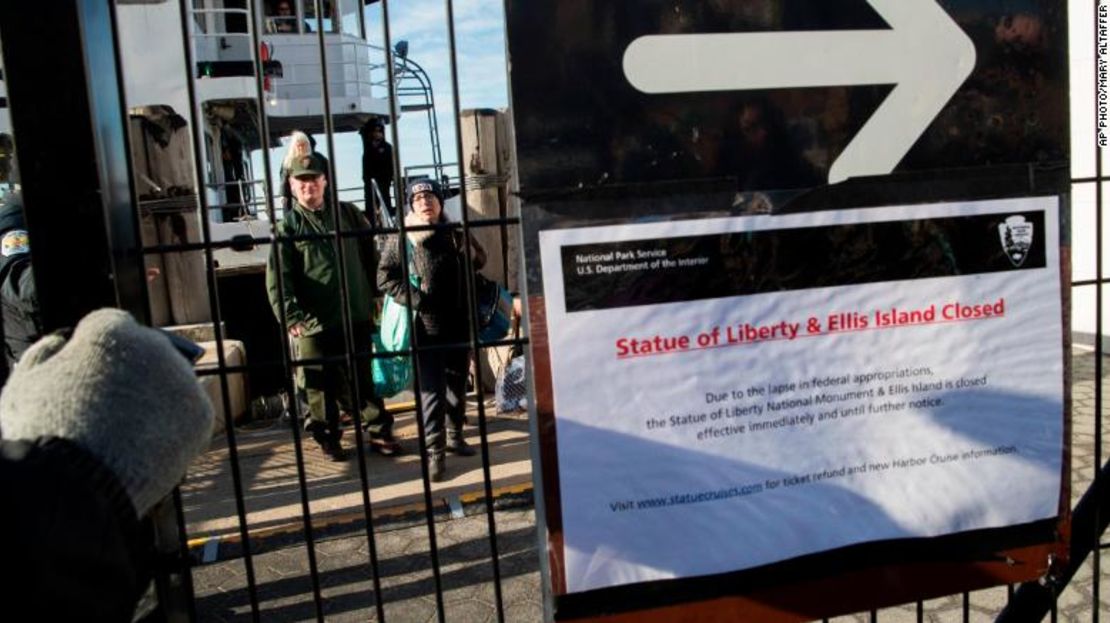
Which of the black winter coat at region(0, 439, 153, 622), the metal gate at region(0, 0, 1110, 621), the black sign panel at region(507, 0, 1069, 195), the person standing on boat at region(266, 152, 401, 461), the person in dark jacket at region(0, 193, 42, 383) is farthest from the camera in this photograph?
the person standing on boat at region(266, 152, 401, 461)

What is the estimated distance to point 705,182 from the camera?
1641mm

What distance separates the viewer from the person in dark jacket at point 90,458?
905mm

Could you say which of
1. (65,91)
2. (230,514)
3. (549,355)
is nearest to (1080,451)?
(549,355)

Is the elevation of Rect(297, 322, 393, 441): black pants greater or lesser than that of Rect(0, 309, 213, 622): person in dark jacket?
lesser

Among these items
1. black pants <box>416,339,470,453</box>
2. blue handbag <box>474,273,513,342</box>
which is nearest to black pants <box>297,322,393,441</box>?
black pants <box>416,339,470,453</box>

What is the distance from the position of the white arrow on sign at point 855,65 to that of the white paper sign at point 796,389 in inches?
6.3

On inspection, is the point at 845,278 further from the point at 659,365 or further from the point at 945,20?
the point at 945,20

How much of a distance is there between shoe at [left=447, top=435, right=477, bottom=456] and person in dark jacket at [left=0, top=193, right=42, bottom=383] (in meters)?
2.60

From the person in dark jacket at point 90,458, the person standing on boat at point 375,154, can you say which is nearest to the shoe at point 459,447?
the person standing on boat at point 375,154

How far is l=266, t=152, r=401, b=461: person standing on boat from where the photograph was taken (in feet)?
15.1

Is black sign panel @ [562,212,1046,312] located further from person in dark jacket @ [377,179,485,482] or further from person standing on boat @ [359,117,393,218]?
person standing on boat @ [359,117,393,218]

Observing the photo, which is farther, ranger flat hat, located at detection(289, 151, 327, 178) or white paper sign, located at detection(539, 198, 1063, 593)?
ranger flat hat, located at detection(289, 151, 327, 178)

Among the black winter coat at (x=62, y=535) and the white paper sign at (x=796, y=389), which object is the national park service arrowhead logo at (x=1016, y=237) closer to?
the white paper sign at (x=796, y=389)

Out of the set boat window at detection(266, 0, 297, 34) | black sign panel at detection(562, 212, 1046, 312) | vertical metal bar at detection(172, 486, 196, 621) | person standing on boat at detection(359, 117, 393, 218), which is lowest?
vertical metal bar at detection(172, 486, 196, 621)
